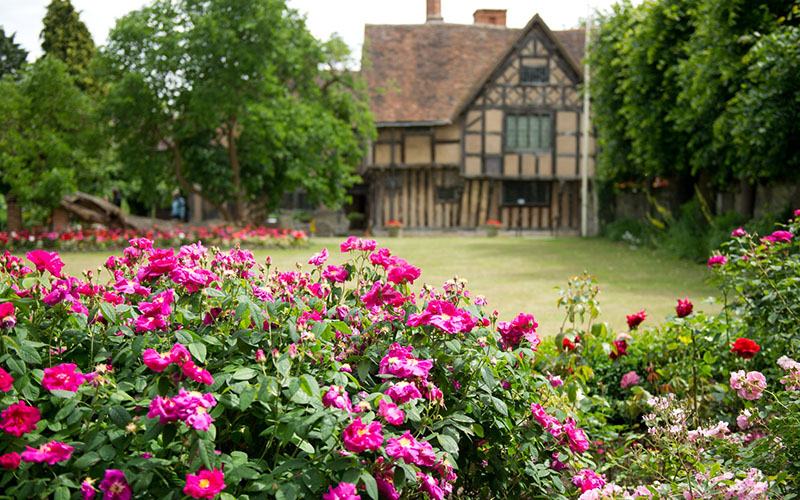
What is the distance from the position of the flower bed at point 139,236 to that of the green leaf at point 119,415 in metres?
17.1

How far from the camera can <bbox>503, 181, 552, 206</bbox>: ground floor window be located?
98.7 ft

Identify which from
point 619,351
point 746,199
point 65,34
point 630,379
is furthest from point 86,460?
point 65,34

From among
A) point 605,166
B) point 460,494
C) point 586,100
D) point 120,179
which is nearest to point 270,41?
point 605,166

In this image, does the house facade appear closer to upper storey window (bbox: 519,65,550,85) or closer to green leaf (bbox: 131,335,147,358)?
upper storey window (bbox: 519,65,550,85)

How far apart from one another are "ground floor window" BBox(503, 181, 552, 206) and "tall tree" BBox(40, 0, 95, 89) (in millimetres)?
19390

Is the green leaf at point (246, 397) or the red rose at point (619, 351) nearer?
the green leaf at point (246, 397)

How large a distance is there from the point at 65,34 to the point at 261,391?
36.3m

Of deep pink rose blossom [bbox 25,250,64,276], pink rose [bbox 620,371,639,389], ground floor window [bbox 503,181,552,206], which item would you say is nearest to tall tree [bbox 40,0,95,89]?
ground floor window [bbox 503,181,552,206]

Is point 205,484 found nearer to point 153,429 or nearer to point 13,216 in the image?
point 153,429

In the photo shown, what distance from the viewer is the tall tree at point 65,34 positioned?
1325 inches

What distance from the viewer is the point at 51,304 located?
2646 millimetres

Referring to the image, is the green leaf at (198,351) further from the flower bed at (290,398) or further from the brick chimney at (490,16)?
the brick chimney at (490,16)

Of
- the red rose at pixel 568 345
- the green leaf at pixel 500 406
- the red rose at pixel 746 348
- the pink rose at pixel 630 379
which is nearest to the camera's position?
the green leaf at pixel 500 406

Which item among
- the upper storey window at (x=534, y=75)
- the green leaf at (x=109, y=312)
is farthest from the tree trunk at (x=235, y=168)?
the green leaf at (x=109, y=312)
